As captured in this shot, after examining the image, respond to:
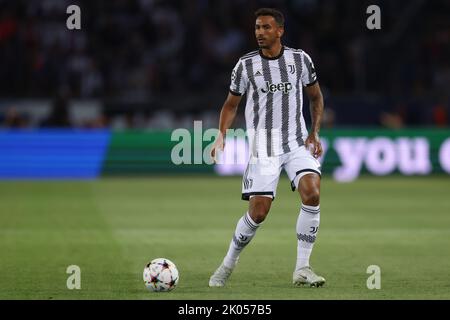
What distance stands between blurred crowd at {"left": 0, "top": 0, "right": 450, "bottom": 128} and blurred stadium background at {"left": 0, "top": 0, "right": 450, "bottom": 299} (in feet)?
0.10

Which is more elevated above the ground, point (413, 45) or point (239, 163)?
point (413, 45)

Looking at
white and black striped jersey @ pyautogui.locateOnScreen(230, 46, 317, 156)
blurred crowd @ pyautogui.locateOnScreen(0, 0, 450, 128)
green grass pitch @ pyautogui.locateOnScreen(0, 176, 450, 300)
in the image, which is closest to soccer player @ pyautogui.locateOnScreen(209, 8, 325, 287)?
white and black striped jersey @ pyautogui.locateOnScreen(230, 46, 317, 156)

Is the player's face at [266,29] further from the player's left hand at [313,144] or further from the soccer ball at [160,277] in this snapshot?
the soccer ball at [160,277]

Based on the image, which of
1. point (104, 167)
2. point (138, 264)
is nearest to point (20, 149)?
point (104, 167)

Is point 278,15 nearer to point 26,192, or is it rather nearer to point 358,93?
point 26,192

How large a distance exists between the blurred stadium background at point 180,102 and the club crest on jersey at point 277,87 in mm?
5807

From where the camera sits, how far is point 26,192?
60.7 ft

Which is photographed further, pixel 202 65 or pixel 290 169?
pixel 202 65

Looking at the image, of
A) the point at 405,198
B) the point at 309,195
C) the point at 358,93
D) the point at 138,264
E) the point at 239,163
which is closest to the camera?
the point at 309,195

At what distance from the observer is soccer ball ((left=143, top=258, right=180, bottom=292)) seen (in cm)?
838

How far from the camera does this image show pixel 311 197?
28.7 ft

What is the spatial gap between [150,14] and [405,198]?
9.64m

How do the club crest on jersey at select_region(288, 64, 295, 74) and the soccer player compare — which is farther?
the club crest on jersey at select_region(288, 64, 295, 74)

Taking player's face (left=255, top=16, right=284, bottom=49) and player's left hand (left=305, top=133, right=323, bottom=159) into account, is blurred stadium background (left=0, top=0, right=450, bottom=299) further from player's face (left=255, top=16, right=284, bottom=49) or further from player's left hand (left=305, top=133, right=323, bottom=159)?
player's face (left=255, top=16, right=284, bottom=49)
